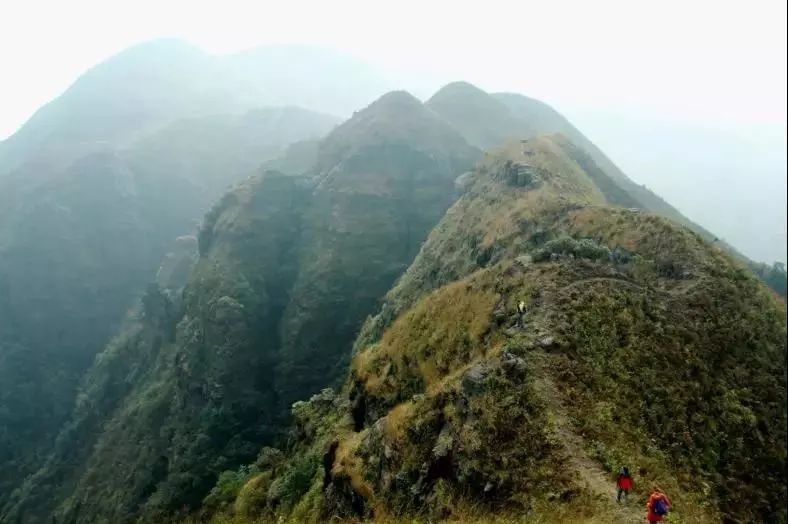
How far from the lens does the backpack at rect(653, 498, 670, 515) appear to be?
44.6 feet

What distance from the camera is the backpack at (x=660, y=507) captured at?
44.6 feet

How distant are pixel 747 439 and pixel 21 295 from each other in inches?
8100

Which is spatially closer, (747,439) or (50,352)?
(747,439)

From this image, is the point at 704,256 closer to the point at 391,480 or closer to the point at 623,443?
the point at 623,443

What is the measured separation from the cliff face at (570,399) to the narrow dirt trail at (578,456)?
0.19 feet

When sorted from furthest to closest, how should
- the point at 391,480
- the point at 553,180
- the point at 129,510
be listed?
1. the point at 129,510
2. the point at 553,180
3. the point at 391,480

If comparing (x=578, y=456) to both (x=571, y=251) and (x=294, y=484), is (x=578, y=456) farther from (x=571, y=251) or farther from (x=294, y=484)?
(x=294, y=484)

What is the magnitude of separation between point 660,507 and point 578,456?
148 inches

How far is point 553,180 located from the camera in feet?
210

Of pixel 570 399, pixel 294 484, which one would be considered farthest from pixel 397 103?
pixel 570 399

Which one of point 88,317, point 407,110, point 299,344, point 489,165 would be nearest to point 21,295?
point 88,317

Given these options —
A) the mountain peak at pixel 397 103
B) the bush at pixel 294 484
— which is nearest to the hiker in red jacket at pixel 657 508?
the bush at pixel 294 484

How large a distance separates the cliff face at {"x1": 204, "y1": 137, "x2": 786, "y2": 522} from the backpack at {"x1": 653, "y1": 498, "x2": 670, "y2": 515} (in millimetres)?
1464

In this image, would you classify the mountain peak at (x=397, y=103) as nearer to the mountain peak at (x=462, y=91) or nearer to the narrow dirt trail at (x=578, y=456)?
the mountain peak at (x=462, y=91)
